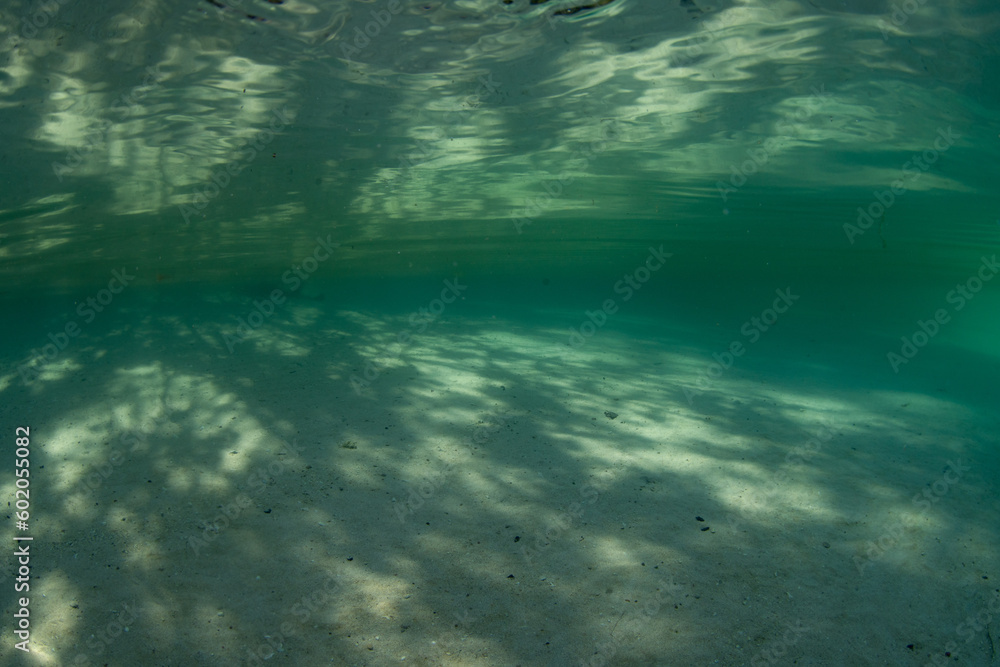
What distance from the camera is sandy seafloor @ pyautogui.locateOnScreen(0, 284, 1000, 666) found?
379cm

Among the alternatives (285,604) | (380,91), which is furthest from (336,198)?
(285,604)

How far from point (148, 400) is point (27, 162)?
32.8 feet

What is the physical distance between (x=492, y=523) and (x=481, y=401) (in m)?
3.53

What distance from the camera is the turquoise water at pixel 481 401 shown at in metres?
4.02

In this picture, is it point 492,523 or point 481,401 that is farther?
point 481,401

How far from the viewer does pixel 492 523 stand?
5094 mm

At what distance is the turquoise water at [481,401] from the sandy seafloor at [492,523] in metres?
0.04

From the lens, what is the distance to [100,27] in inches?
309

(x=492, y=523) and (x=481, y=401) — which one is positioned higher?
(x=492, y=523)

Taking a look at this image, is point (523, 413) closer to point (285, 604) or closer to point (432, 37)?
point (285, 604)

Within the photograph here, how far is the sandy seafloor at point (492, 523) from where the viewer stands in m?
3.79

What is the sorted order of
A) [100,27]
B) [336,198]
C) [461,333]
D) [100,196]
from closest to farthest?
[100,27], [461,333], [100,196], [336,198]

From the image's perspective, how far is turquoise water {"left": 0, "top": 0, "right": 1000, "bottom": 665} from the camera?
4.02 m

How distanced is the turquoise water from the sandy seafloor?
0.12ft
